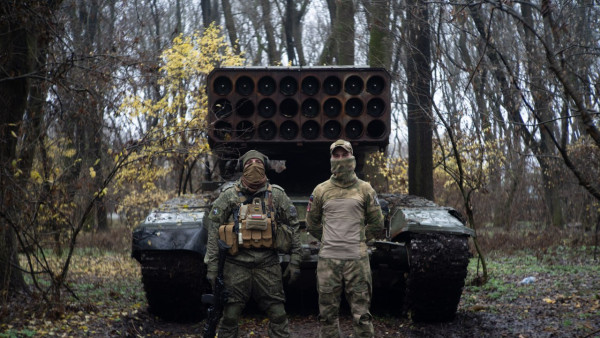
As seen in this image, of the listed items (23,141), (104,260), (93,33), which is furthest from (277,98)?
(93,33)

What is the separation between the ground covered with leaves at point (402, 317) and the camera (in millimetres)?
6758

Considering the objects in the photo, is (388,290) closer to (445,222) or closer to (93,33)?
(445,222)

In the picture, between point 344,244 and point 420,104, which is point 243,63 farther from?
point 344,244

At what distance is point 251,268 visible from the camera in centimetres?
559

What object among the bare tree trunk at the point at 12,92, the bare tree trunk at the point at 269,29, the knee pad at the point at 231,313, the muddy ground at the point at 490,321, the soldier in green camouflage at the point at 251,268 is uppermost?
the bare tree trunk at the point at 269,29

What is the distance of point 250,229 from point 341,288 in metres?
A: 0.95

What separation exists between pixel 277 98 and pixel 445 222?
9.02 ft

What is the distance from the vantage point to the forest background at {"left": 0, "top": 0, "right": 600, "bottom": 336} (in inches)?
288

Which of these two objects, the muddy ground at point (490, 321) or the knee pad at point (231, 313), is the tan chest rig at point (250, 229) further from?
the muddy ground at point (490, 321)

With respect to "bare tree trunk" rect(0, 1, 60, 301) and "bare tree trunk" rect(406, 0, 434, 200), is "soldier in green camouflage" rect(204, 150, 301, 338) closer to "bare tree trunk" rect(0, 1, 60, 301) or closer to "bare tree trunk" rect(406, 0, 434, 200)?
"bare tree trunk" rect(0, 1, 60, 301)

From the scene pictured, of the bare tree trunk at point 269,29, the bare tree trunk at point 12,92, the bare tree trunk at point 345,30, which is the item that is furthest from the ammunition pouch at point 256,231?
the bare tree trunk at point 269,29

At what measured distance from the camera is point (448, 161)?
22.3 m

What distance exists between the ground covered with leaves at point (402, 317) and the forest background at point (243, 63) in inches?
15.8

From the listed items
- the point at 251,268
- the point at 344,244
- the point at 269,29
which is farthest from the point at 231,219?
the point at 269,29
